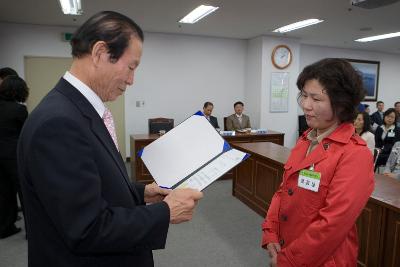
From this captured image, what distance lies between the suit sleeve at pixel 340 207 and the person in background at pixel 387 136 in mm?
3976

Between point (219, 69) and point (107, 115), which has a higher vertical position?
point (219, 69)

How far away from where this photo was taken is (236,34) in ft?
22.7

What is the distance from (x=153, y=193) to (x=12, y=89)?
2.38 m

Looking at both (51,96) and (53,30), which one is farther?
(53,30)

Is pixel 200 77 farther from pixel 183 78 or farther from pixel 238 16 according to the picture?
pixel 238 16

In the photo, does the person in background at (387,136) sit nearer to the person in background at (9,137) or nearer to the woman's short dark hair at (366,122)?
→ the woman's short dark hair at (366,122)

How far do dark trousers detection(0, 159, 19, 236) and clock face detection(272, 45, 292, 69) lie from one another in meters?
5.78

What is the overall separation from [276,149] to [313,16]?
8.98ft

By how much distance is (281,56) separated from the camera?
7.21 metres

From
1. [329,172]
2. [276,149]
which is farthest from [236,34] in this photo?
[329,172]

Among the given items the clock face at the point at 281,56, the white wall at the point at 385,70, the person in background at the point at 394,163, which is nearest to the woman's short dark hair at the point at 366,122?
the person in background at the point at 394,163

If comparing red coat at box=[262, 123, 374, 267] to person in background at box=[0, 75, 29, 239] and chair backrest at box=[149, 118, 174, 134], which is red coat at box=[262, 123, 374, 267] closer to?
person in background at box=[0, 75, 29, 239]

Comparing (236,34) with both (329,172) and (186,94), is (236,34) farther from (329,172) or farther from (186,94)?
(329,172)

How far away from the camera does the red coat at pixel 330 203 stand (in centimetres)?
109
